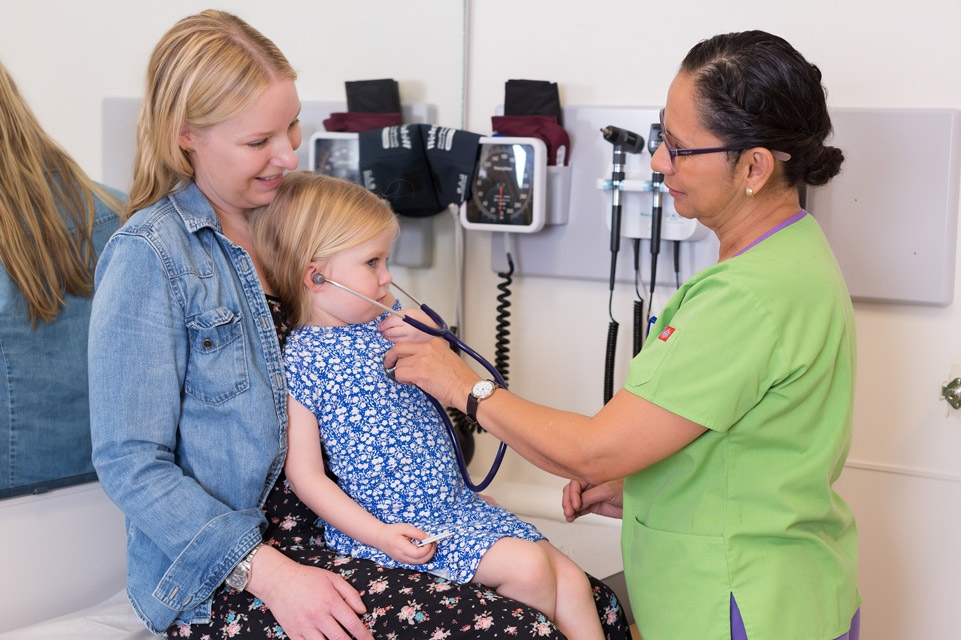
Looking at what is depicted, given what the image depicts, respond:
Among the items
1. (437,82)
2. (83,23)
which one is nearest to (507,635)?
(83,23)

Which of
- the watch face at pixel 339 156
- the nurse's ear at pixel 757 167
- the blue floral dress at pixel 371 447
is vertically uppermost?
the watch face at pixel 339 156

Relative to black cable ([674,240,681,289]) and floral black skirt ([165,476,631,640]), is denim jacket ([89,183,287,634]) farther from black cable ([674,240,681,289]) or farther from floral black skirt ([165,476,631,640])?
black cable ([674,240,681,289])

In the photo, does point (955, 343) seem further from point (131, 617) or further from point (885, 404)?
point (131, 617)

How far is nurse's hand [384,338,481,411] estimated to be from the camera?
132 centimetres

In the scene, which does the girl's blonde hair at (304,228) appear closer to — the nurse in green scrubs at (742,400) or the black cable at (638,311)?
the nurse in green scrubs at (742,400)

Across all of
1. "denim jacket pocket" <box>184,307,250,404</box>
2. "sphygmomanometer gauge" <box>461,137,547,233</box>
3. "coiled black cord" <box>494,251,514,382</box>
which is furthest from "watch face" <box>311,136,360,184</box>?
"denim jacket pocket" <box>184,307,250,404</box>

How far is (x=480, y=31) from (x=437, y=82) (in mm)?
155

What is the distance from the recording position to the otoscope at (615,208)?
1.77 meters

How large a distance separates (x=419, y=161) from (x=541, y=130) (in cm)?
28

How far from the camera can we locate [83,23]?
1.41 metres

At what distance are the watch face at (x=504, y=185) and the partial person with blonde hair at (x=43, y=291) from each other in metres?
0.76

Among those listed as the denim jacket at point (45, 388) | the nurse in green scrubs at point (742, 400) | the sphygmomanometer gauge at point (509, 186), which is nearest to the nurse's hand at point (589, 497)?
the nurse in green scrubs at point (742, 400)

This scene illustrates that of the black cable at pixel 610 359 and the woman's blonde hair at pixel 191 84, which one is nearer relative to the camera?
the woman's blonde hair at pixel 191 84

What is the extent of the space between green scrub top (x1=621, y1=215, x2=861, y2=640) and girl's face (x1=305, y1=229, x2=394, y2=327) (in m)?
0.47
